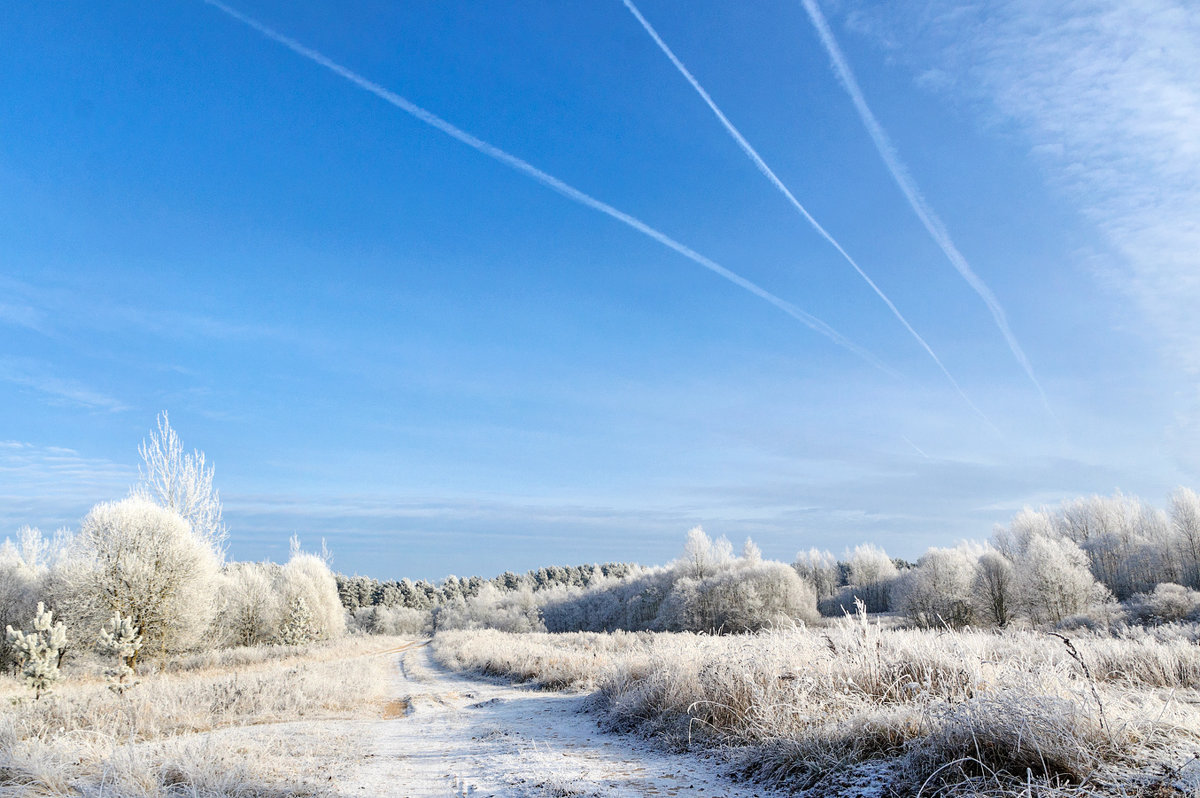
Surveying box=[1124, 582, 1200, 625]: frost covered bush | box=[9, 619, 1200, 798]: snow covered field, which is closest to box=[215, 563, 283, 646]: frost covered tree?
box=[9, 619, 1200, 798]: snow covered field

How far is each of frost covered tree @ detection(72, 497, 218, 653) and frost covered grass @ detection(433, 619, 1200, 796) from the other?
1028 inches

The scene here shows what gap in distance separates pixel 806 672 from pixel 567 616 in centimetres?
8279

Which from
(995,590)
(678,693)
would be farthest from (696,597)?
(678,693)

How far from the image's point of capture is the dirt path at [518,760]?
17.4 feet

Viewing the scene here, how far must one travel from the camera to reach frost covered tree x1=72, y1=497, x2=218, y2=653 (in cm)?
2641

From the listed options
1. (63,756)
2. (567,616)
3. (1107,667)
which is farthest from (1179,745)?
(567,616)

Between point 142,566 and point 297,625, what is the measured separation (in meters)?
16.1

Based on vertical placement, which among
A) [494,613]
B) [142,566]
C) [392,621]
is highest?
[142,566]

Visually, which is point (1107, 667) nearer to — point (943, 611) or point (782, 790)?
point (782, 790)

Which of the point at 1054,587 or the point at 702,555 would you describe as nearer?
the point at 1054,587

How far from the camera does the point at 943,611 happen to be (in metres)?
51.1

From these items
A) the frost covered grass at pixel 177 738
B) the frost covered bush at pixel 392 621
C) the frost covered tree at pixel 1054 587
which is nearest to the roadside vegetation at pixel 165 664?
the frost covered grass at pixel 177 738

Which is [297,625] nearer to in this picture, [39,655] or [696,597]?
[39,655]

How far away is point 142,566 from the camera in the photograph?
26969mm
